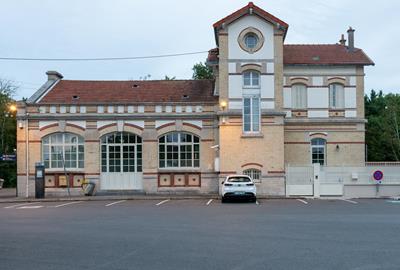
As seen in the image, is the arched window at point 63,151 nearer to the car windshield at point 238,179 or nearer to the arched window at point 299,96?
the car windshield at point 238,179

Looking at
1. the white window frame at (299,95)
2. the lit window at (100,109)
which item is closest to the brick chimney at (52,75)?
the lit window at (100,109)

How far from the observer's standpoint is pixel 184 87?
32.3 metres

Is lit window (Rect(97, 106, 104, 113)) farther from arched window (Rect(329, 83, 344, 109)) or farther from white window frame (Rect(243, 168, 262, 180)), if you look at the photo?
arched window (Rect(329, 83, 344, 109))

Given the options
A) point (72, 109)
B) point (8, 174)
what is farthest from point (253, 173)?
point (8, 174)

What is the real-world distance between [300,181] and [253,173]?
273 centimetres

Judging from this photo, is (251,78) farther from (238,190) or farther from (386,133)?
(386,133)

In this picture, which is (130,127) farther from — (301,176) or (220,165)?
(301,176)

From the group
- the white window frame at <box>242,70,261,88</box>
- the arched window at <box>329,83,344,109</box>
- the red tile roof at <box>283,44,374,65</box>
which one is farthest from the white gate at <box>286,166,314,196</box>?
the red tile roof at <box>283,44,374,65</box>

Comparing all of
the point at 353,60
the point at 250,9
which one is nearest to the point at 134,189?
the point at 250,9

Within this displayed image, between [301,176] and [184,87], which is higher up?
[184,87]

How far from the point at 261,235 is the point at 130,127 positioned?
1884 cm

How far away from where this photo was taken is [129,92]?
31922 mm

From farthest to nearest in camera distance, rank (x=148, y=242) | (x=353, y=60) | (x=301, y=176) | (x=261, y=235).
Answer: (x=353, y=60), (x=301, y=176), (x=261, y=235), (x=148, y=242)

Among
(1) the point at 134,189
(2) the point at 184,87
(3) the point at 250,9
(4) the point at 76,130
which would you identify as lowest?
(1) the point at 134,189
